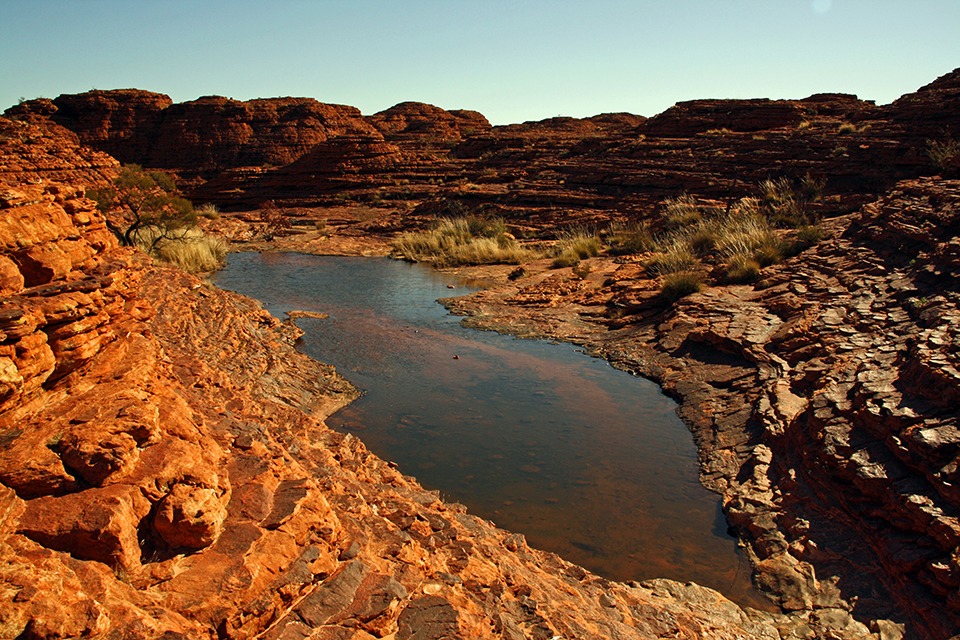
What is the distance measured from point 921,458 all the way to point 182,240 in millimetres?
18980

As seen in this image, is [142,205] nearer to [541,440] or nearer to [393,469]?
[541,440]

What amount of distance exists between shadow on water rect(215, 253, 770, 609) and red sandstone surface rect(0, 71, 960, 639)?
1.31ft

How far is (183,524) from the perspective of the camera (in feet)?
10.1

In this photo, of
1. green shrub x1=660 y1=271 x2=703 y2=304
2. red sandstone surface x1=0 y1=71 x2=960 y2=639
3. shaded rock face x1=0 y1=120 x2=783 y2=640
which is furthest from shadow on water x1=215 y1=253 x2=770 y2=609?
green shrub x1=660 y1=271 x2=703 y2=304

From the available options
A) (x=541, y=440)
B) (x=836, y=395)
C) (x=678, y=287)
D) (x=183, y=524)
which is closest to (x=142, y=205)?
(x=678, y=287)

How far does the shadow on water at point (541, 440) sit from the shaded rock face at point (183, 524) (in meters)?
0.69

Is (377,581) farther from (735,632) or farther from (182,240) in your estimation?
(182,240)

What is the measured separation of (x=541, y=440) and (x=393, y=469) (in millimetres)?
2335

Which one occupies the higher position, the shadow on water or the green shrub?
the green shrub

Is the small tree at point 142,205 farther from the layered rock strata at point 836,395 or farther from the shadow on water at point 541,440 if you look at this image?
the layered rock strata at point 836,395

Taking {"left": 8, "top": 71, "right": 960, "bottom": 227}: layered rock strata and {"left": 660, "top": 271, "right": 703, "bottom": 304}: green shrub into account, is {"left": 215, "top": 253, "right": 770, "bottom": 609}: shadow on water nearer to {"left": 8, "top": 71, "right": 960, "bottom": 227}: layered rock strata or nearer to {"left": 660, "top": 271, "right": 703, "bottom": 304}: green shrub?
{"left": 660, "top": 271, "right": 703, "bottom": 304}: green shrub

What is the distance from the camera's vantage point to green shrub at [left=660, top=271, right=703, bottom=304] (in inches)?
493

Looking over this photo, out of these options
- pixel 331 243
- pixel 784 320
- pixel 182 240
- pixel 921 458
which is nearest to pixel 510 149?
pixel 331 243

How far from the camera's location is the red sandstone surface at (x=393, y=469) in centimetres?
288
